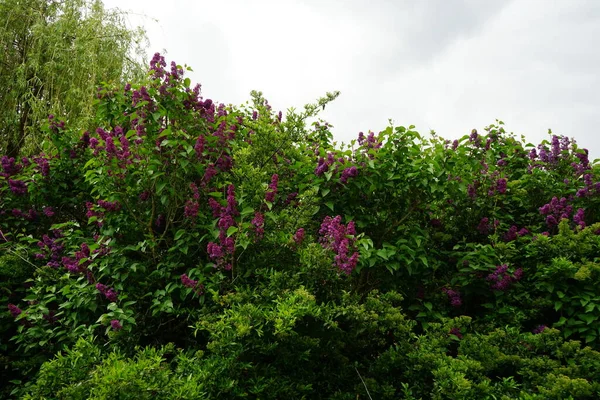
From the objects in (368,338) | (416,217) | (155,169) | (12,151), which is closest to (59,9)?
(12,151)

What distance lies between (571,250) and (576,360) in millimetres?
960

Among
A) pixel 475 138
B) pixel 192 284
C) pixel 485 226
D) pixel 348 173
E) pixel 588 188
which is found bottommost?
pixel 192 284

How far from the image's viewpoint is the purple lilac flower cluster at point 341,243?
114 inches

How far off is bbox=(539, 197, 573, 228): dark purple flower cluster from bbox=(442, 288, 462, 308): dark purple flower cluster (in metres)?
1.12

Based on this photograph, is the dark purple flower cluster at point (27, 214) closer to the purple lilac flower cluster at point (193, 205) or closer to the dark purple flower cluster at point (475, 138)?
the purple lilac flower cluster at point (193, 205)

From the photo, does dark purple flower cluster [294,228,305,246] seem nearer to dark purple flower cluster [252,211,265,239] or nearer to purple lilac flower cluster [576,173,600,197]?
dark purple flower cluster [252,211,265,239]

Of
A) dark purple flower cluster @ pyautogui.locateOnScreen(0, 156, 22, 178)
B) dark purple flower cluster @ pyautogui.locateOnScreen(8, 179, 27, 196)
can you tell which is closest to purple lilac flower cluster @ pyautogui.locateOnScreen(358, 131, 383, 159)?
dark purple flower cluster @ pyautogui.locateOnScreen(8, 179, 27, 196)

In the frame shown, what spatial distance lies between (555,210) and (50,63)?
765 centimetres

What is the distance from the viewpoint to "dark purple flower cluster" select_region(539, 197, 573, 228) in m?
4.09

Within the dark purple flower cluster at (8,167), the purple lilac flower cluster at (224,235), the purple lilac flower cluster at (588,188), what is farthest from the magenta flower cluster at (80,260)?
the purple lilac flower cluster at (588,188)

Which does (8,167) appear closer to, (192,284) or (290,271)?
(192,284)

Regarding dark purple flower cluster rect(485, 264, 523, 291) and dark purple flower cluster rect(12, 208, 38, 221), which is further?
dark purple flower cluster rect(12, 208, 38, 221)

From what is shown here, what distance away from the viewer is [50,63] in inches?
309

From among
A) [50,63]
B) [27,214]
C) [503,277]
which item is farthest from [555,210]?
[50,63]
